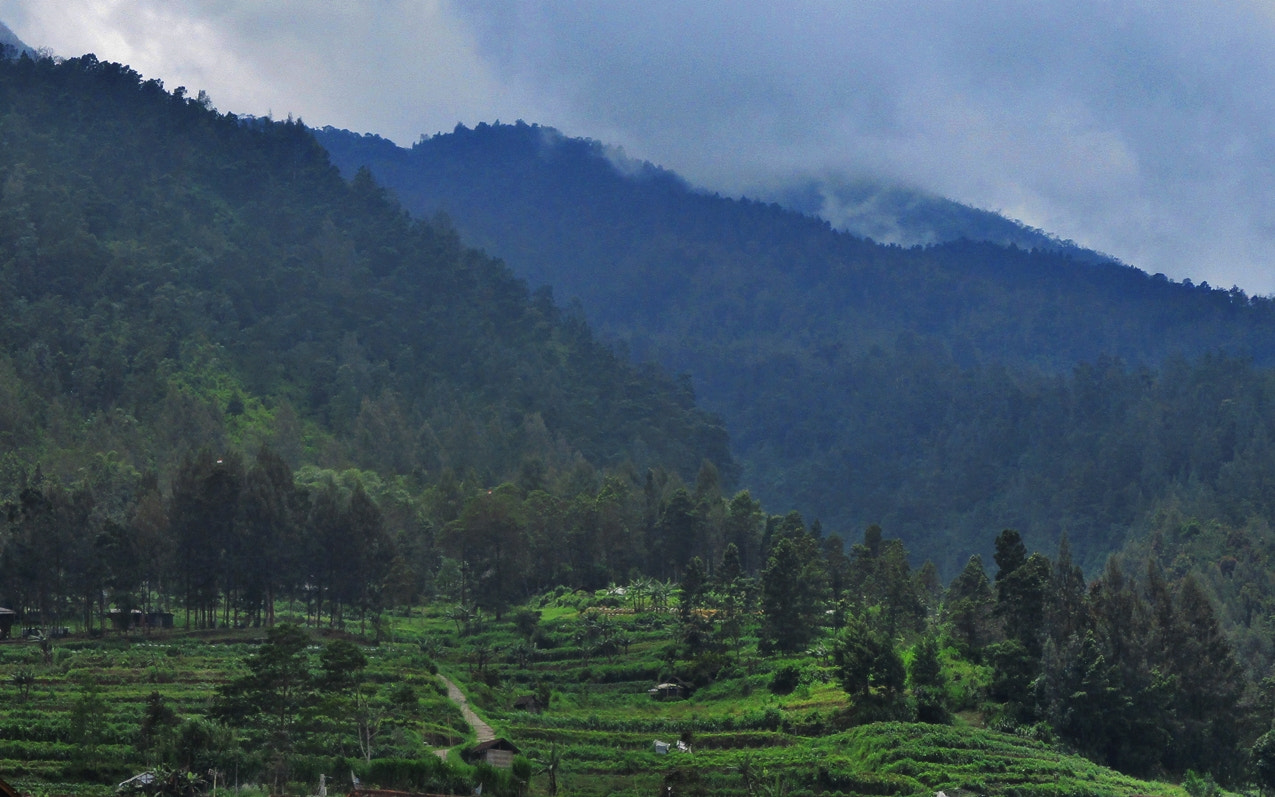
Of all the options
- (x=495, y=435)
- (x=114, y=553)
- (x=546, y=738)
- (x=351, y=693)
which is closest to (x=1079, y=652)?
(x=546, y=738)

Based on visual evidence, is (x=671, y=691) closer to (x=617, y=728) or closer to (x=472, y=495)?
(x=617, y=728)

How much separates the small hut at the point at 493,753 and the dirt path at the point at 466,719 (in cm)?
106

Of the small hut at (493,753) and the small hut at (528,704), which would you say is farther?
the small hut at (528,704)

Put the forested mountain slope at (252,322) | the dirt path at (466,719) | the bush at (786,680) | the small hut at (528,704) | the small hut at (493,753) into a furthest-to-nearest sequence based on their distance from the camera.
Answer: the forested mountain slope at (252,322) → the bush at (786,680) → the small hut at (528,704) → the dirt path at (466,719) → the small hut at (493,753)

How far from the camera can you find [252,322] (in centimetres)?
14862

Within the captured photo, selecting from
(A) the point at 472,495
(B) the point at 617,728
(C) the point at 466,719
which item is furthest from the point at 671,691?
(A) the point at 472,495

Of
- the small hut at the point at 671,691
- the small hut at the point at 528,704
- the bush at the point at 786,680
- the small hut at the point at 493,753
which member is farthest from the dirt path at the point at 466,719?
the bush at the point at 786,680

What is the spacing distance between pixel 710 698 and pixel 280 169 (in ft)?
435

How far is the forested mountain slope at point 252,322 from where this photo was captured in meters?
124

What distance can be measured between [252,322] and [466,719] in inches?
3666

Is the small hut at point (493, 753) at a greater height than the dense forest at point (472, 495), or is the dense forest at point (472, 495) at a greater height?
the dense forest at point (472, 495)

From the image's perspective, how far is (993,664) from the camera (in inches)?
2790

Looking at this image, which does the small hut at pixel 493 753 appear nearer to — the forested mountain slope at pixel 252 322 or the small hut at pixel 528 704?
the small hut at pixel 528 704

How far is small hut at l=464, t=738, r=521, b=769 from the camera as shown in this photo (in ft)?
185
